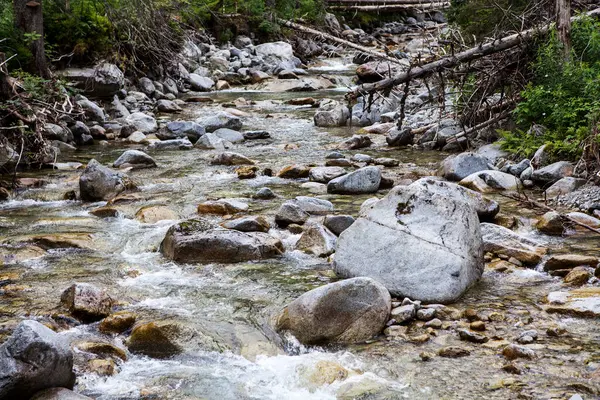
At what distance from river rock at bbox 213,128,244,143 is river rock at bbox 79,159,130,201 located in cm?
411

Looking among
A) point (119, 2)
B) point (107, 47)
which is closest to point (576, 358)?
point (119, 2)

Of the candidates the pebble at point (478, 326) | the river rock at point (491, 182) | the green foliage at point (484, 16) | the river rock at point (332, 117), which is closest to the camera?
the pebble at point (478, 326)

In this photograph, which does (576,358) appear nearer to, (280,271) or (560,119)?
(280,271)

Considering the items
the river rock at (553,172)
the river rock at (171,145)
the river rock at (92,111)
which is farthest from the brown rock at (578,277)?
the river rock at (92,111)

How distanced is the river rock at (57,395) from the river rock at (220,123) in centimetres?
1000

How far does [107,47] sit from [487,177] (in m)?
10.3

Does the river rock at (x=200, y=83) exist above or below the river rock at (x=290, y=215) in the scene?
below

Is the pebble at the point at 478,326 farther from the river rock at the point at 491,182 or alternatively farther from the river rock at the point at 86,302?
the river rock at the point at 491,182

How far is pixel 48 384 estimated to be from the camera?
3.76 metres

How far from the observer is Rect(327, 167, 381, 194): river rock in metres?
8.67

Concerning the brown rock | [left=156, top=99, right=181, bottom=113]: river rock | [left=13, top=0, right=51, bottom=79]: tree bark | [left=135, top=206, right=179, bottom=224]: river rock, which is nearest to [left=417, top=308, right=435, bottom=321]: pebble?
the brown rock

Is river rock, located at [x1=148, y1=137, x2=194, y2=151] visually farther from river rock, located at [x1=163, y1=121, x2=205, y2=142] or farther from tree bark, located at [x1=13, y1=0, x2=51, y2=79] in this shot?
tree bark, located at [x1=13, y1=0, x2=51, y2=79]

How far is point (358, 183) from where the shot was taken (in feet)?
28.6

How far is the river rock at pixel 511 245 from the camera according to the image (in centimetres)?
584
